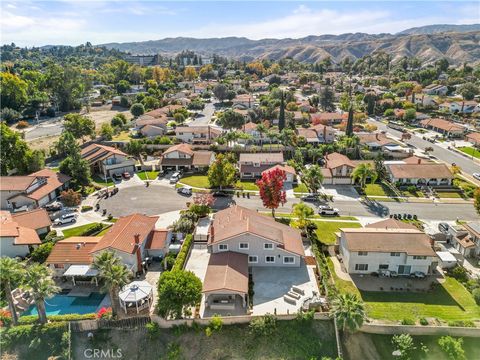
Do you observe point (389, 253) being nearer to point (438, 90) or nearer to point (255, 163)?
point (255, 163)

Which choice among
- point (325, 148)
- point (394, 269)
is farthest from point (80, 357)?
point (325, 148)

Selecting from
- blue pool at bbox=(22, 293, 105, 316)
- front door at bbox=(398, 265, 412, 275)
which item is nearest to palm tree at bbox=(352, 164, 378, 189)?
front door at bbox=(398, 265, 412, 275)

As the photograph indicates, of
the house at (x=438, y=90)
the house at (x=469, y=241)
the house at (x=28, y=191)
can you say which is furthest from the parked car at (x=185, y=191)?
the house at (x=438, y=90)

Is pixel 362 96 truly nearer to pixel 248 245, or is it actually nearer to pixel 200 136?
pixel 200 136

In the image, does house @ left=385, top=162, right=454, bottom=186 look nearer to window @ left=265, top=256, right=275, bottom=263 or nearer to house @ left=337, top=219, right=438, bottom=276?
house @ left=337, top=219, right=438, bottom=276

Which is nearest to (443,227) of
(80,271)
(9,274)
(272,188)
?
(272,188)

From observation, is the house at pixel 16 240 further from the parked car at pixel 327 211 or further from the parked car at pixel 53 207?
the parked car at pixel 327 211
